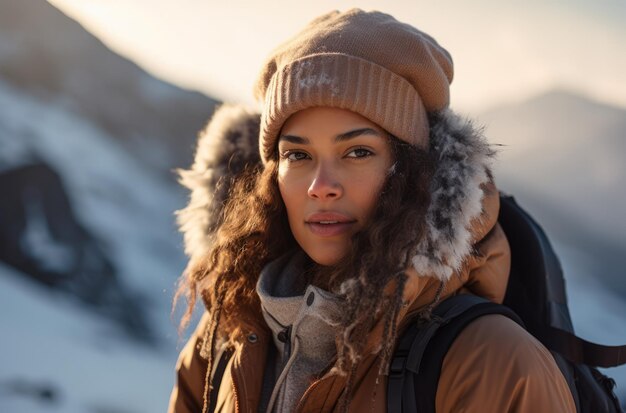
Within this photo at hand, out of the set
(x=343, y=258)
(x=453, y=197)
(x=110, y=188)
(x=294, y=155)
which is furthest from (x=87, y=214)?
(x=453, y=197)

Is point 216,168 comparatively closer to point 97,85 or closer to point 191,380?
point 191,380

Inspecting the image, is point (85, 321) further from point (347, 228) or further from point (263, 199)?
point (347, 228)

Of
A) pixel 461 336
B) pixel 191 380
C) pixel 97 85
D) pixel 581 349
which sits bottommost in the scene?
pixel 581 349

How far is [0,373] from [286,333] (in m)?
2.02

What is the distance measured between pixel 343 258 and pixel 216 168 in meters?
0.56

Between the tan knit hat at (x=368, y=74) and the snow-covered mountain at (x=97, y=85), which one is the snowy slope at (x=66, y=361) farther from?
the tan knit hat at (x=368, y=74)

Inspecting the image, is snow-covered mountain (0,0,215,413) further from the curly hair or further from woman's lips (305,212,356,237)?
woman's lips (305,212,356,237)

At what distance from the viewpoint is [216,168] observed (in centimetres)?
191

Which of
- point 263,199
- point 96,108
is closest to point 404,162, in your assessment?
point 263,199

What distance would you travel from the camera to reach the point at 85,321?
11.2ft

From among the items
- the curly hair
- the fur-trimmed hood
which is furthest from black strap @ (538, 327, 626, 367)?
the curly hair

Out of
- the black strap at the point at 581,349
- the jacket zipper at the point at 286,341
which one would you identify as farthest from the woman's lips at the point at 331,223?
the black strap at the point at 581,349

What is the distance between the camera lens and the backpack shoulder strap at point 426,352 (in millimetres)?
1283

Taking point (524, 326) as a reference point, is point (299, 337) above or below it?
above
